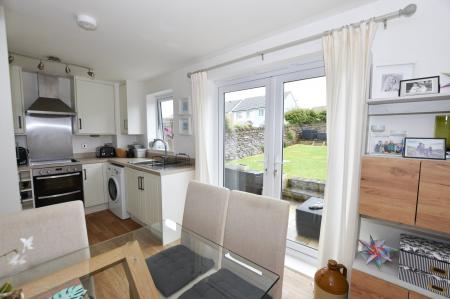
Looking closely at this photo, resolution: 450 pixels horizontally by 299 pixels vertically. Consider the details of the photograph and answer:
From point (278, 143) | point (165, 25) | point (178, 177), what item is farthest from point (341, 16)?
point (178, 177)

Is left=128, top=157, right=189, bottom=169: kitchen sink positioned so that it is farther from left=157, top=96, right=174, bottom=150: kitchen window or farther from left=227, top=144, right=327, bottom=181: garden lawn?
left=227, top=144, right=327, bottom=181: garden lawn

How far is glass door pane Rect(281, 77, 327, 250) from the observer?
205 cm

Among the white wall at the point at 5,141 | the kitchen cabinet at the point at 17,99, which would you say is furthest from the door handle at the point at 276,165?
the kitchen cabinet at the point at 17,99

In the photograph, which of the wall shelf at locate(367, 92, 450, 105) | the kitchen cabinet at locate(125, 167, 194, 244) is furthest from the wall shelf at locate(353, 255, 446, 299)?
the kitchen cabinet at locate(125, 167, 194, 244)

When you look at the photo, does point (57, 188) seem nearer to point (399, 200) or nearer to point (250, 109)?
point (250, 109)

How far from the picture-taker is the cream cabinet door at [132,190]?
2932 mm

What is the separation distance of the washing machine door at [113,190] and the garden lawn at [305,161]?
8.42ft

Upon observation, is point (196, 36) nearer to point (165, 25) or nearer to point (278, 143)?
point (165, 25)

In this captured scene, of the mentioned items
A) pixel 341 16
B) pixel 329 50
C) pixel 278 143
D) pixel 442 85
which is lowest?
pixel 278 143

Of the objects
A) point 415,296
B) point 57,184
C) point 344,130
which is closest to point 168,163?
point 57,184

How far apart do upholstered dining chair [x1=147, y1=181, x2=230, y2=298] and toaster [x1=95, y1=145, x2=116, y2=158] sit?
2.82 meters

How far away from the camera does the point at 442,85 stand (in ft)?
4.24

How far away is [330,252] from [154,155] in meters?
3.16

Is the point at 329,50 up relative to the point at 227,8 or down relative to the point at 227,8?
down
